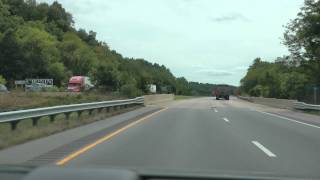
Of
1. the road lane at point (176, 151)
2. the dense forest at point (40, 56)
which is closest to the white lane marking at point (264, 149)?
the road lane at point (176, 151)

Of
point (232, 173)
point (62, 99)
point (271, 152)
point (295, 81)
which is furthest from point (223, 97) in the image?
point (232, 173)

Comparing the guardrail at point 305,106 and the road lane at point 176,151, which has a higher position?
the guardrail at point 305,106

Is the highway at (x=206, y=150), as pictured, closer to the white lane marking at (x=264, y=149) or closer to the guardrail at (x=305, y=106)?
the white lane marking at (x=264, y=149)

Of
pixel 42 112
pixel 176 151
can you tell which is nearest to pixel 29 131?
pixel 42 112

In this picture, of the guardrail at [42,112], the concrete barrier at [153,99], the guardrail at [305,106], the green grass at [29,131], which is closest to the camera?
the green grass at [29,131]

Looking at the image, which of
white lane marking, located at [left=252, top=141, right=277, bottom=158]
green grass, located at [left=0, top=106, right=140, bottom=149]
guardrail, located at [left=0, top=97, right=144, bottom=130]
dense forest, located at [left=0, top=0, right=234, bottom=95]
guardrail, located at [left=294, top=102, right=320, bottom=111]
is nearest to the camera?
white lane marking, located at [left=252, top=141, right=277, bottom=158]

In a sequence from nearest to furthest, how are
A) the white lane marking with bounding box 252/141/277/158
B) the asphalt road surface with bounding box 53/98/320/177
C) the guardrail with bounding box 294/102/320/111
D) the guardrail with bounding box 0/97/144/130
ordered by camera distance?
the asphalt road surface with bounding box 53/98/320/177
the white lane marking with bounding box 252/141/277/158
the guardrail with bounding box 0/97/144/130
the guardrail with bounding box 294/102/320/111

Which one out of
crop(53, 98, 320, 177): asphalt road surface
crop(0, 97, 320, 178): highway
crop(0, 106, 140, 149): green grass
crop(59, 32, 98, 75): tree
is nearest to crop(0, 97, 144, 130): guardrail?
crop(0, 106, 140, 149): green grass

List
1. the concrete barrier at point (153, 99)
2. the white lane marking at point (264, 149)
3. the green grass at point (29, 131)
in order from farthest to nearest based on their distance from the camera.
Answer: the concrete barrier at point (153, 99), the green grass at point (29, 131), the white lane marking at point (264, 149)

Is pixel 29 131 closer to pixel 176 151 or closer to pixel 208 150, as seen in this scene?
pixel 176 151

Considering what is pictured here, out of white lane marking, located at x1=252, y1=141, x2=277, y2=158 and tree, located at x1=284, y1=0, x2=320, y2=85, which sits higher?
tree, located at x1=284, y1=0, x2=320, y2=85

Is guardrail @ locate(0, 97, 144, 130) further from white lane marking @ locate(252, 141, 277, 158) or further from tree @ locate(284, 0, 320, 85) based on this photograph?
tree @ locate(284, 0, 320, 85)

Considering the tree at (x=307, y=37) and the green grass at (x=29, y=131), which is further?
the tree at (x=307, y=37)

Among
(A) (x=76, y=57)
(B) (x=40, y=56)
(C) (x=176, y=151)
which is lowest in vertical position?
(C) (x=176, y=151)
